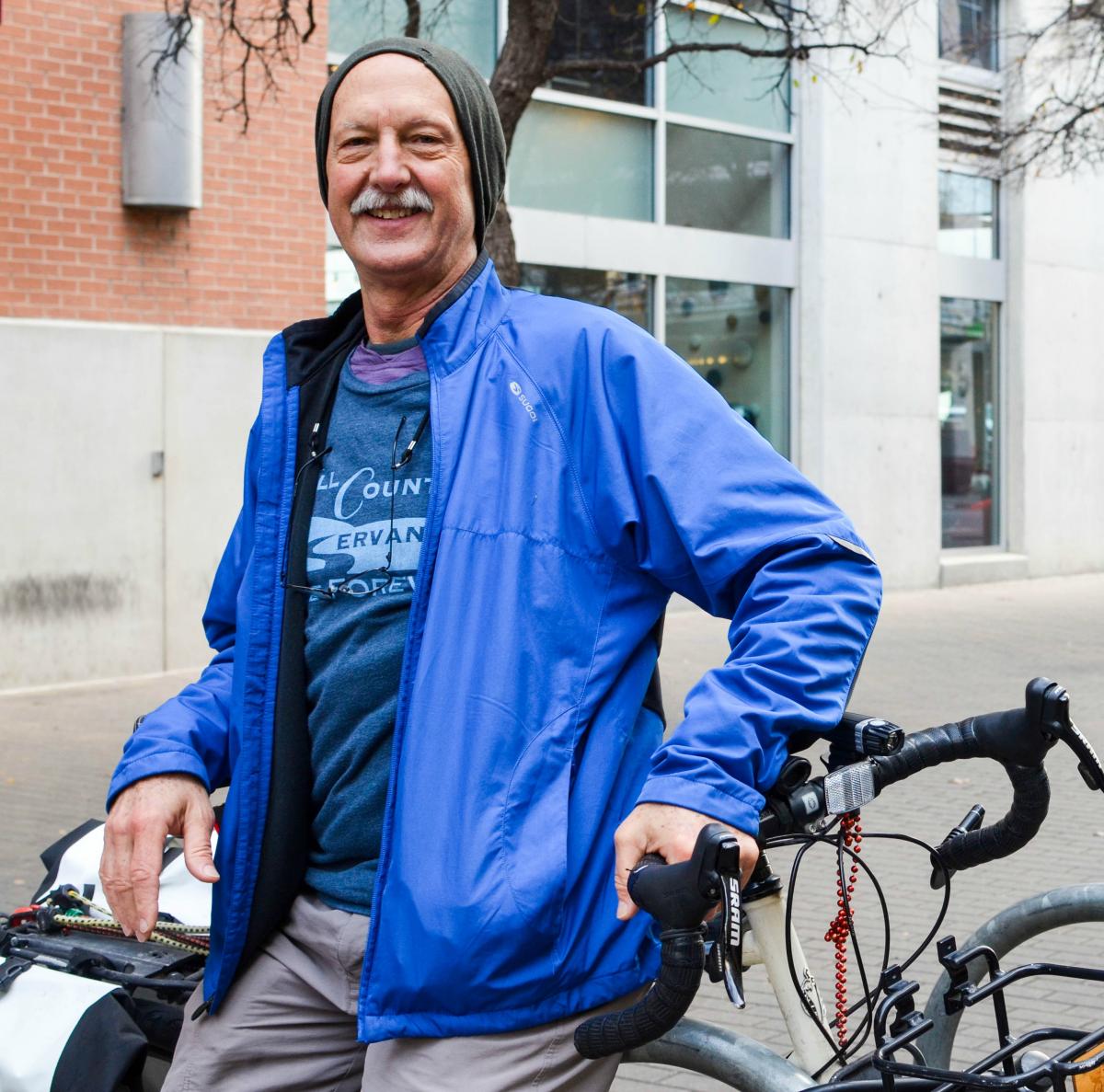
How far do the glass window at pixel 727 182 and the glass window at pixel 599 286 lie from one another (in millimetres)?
770

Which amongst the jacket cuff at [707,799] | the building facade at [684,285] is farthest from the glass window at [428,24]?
the jacket cuff at [707,799]

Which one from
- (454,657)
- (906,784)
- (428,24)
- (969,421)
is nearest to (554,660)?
(454,657)

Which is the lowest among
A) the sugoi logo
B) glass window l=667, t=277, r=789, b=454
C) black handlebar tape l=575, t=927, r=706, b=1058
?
black handlebar tape l=575, t=927, r=706, b=1058

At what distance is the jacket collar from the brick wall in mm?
8871

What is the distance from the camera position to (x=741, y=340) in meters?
16.4

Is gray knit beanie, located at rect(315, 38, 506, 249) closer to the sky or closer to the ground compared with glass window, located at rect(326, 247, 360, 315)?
closer to the ground

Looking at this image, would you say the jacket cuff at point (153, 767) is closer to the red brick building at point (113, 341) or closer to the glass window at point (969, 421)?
the red brick building at point (113, 341)

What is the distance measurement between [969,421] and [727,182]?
4.68m

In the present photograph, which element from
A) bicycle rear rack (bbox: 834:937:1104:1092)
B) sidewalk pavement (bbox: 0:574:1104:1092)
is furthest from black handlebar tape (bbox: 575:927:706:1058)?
sidewalk pavement (bbox: 0:574:1104:1092)

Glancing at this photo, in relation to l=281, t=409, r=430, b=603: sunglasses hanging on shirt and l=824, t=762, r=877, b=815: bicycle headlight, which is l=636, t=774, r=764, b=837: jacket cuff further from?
l=281, t=409, r=430, b=603: sunglasses hanging on shirt

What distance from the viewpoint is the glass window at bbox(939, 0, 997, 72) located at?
18.1 metres

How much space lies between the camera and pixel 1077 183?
65.4ft

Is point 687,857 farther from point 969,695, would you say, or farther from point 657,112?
point 657,112

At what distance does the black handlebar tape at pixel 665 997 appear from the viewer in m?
1.64
